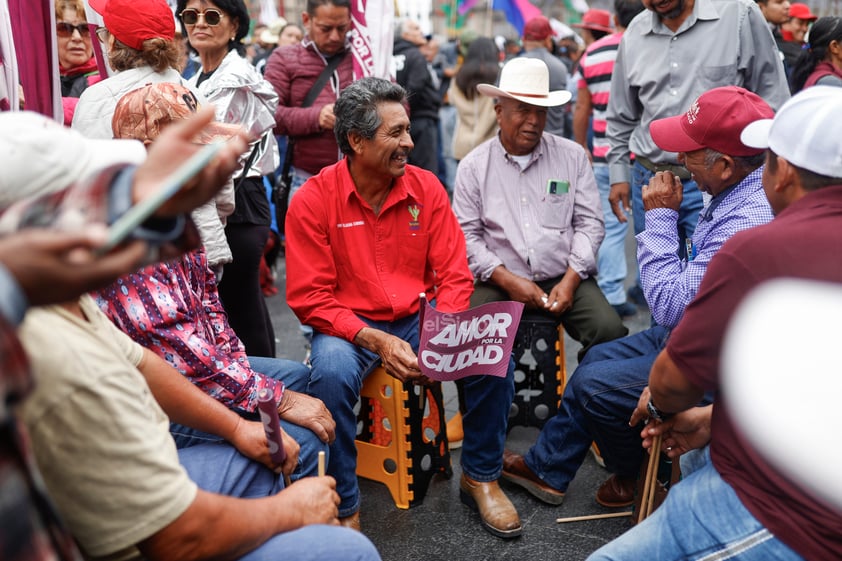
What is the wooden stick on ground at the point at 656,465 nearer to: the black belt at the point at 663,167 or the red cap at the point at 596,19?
the black belt at the point at 663,167

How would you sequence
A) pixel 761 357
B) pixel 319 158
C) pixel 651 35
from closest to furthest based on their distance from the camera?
pixel 761 357
pixel 651 35
pixel 319 158

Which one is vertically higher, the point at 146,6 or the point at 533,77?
the point at 146,6

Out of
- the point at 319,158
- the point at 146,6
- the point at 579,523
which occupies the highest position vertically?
the point at 146,6

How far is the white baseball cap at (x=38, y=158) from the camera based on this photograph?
1.24m

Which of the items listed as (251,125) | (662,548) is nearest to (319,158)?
(251,125)

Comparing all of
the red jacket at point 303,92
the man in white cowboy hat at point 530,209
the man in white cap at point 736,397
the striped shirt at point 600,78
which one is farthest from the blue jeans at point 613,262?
the man in white cap at point 736,397

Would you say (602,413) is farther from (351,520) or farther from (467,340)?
(351,520)

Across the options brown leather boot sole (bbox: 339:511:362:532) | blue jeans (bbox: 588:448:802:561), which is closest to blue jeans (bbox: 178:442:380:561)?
blue jeans (bbox: 588:448:802:561)

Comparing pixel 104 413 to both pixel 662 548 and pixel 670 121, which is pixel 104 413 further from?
pixel 670 121

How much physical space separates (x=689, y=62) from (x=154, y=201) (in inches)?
131

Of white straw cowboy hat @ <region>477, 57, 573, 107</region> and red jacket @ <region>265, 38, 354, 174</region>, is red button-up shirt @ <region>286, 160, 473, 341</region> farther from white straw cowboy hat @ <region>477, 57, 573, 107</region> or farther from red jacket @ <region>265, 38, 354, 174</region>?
red jacket @ <region>265, 38, 354, 174</region>

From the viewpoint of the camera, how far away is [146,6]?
9.94 feet

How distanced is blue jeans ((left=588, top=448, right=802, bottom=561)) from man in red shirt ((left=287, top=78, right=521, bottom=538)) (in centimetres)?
121

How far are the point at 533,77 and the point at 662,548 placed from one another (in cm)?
250
